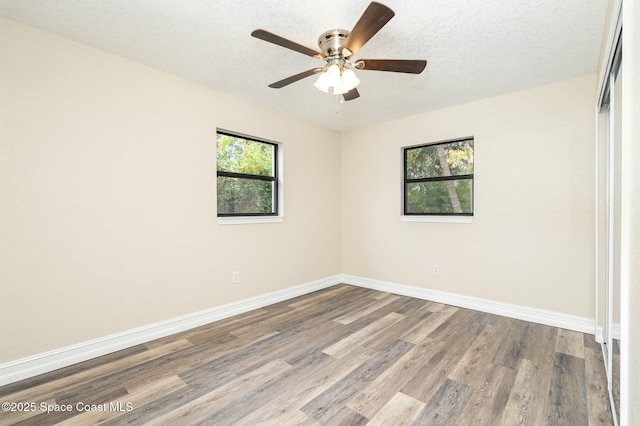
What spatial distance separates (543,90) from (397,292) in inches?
117

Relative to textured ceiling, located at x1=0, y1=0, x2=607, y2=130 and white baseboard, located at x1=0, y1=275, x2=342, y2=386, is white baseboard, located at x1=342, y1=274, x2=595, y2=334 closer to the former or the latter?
white baseboard, located at x1=0, y1=275, x2=342, y2=386

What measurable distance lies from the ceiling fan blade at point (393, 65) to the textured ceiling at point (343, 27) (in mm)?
291

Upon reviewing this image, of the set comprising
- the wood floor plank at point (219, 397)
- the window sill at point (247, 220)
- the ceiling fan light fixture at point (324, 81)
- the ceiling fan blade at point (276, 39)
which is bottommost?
the wood floor plank at point (219, 397)

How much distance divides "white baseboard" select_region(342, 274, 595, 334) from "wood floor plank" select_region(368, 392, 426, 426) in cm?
210

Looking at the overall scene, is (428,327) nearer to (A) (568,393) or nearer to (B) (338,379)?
(A) (568,393)

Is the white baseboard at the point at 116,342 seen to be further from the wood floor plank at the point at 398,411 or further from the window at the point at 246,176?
the wood floor plank at the point at 398,411

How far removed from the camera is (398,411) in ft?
5.72

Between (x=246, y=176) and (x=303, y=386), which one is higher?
(x=246, y=176)

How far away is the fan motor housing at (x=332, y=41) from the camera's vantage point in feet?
6.58

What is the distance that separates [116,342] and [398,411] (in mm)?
2371

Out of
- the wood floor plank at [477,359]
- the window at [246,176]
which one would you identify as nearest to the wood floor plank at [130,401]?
the window at [246,176]

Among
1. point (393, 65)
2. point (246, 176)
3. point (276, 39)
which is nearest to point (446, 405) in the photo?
point (393, 65)

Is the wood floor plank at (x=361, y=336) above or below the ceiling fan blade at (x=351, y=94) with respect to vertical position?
below

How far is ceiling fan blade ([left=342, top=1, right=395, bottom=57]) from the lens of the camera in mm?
1487
